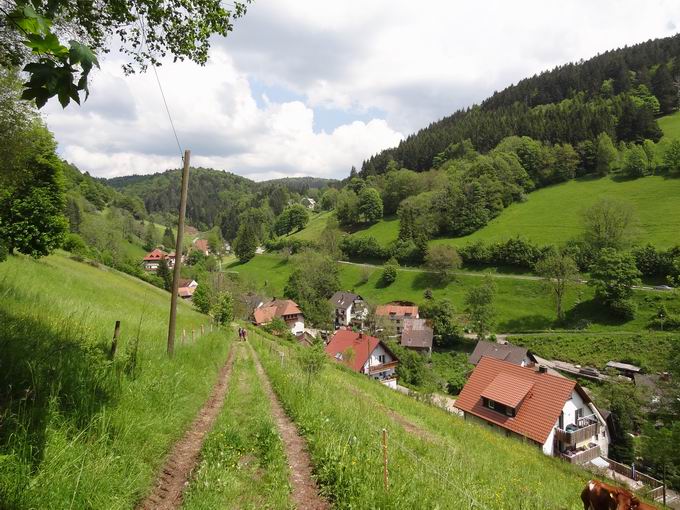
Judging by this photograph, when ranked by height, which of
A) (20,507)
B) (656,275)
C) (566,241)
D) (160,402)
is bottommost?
(160,402)

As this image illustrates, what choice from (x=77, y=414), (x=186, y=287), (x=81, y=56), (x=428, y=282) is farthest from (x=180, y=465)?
(x=186, y=287)

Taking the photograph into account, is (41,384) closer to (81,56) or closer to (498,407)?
(81,56)

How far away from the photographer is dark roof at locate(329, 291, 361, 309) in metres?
72.4

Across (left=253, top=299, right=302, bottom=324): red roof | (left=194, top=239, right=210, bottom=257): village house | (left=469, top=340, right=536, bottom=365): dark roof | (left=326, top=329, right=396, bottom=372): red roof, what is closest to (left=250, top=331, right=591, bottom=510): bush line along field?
(left=326, top=329, right=396, bottom=372): red roof

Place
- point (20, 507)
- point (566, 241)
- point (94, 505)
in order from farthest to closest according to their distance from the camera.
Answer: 1. point (566, 241)
2. point (94, 505)
3. point (20, 507)

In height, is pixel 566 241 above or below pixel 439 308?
above

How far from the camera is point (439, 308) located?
183 ft

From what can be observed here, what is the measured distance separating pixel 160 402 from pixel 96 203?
147305 millimetres

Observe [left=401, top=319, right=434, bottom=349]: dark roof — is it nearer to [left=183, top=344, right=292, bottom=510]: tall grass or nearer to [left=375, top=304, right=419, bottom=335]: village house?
[left=375, top=304, right=419, bottom=335]: village house

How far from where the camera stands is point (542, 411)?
80.3 feet

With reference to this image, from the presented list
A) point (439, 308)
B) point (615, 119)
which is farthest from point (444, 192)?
point (615, 119)

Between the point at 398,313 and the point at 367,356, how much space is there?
2230 cm

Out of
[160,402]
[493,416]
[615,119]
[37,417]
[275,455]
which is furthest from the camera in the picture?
[615,119]

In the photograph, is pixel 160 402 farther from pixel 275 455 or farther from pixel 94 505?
pixel 94 505
